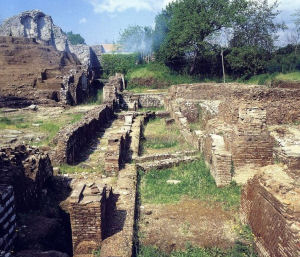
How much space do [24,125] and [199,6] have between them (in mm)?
21967

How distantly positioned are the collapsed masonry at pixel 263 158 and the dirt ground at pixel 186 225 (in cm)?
46

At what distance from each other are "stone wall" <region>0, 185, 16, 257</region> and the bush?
2913 centimetres

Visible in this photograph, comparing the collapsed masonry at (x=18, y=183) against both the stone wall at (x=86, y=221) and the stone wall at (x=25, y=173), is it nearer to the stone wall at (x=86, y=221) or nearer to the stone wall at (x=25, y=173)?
the stone wall at (x=25, y=173)

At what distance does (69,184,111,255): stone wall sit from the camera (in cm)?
420

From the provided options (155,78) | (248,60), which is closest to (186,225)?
(155,78)

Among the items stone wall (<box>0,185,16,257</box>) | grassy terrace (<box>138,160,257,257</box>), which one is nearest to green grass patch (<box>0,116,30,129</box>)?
Answer: grassy terrace (<box>138,160,257,257</box>)

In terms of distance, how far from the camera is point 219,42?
29.8 m

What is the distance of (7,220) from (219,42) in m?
29.2

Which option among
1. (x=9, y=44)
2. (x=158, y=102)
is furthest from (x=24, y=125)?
(x=9, y=44)

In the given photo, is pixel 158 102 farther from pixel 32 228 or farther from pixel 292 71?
pixel 32 228

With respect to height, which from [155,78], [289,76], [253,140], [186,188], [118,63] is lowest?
[186,188]

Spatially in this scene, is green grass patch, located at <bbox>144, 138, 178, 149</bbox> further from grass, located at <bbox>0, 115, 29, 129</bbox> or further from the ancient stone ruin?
grass, located at <bbox>0, 115, 29, 129</bbox>

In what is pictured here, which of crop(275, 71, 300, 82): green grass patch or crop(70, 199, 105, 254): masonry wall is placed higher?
crop(275, 71, 300, 82): green grass patch

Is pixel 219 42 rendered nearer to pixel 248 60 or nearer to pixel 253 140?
pixel 248 60
